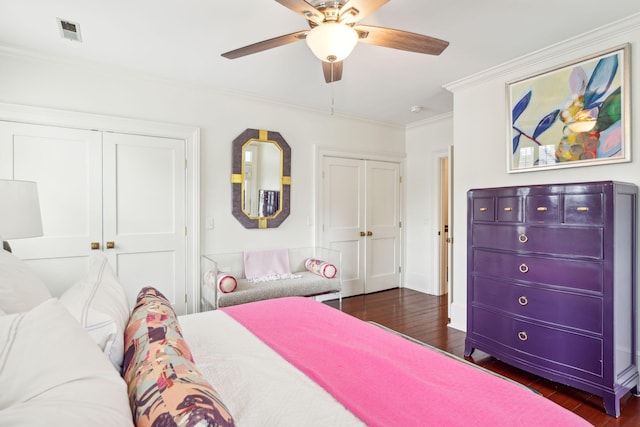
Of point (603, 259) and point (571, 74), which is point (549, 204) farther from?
point (571, 74)

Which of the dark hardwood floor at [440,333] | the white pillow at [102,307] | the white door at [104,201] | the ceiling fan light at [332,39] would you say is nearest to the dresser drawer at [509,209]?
the dark hardwood floor at [440,333]

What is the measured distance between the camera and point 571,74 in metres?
2.57

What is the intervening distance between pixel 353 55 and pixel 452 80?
3.92 feet

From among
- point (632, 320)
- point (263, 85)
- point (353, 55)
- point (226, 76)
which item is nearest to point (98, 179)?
point (226, 76)

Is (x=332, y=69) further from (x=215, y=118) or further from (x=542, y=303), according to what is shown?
(x=542, y=303)

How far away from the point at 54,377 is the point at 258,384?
640 millimetres

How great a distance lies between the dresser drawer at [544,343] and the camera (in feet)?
6.75

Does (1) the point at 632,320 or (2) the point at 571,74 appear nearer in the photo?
(1) the point at 632,320

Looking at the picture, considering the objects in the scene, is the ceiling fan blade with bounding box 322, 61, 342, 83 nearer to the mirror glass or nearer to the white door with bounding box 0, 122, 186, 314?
the mirror glass

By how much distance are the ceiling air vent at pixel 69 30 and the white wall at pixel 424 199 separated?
405 centimetres

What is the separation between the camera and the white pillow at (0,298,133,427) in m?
0.50

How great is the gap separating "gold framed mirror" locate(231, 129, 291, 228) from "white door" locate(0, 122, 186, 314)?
604 mm

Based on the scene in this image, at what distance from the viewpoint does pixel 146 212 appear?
320cm

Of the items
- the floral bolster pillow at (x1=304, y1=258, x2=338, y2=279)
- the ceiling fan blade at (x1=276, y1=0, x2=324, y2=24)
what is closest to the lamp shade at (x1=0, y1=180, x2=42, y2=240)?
the ceiling fan blade at (x1=276, y1=0, x2=324, y2=24)
